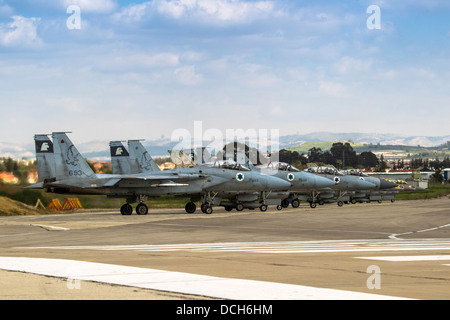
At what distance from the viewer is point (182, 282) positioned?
8047 mm

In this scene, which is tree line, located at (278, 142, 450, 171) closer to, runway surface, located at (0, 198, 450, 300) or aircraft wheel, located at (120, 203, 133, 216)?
aircraft wheel, located at (120, 203, 133, 216)

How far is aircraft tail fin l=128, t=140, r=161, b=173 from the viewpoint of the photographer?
1508 inches

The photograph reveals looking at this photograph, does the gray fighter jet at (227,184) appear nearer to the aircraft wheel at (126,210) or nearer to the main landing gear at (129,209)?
the main landing gear at (129,209)

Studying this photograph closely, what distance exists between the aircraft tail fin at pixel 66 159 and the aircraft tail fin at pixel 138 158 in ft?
19.1

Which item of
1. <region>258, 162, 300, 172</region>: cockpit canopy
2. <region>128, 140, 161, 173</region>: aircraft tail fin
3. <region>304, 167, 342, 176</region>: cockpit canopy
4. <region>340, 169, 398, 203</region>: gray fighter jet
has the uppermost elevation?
<region>128, 140, 161, 173</region>: aircraft tail fin

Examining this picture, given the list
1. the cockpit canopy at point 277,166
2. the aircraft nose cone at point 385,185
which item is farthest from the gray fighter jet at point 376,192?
the cockpit canopy at point 277,166

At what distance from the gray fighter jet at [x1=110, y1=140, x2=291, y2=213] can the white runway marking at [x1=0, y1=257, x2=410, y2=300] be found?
83.9ft

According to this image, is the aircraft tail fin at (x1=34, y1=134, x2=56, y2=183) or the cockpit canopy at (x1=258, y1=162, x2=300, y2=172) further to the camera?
the cockpit canopy at (x1=258, y1=162, x2=300, y2=172)

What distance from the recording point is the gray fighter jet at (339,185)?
47875 millimetres

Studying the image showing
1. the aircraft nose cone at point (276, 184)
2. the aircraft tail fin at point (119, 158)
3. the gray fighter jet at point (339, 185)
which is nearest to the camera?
the aircraft nose cone at point (276, 184)

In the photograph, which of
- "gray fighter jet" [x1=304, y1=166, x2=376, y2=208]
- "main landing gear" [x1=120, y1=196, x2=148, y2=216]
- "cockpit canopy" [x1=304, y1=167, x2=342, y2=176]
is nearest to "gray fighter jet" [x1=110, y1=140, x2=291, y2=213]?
"main landing gear" [x1=120, y1=196, x2=148, y2=216]

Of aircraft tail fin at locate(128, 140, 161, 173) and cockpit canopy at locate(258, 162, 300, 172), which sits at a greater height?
aircraft tail fin at locate(128, 140, 161, 173)

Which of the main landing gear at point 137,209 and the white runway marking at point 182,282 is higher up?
the white runway marking at point 182,282
